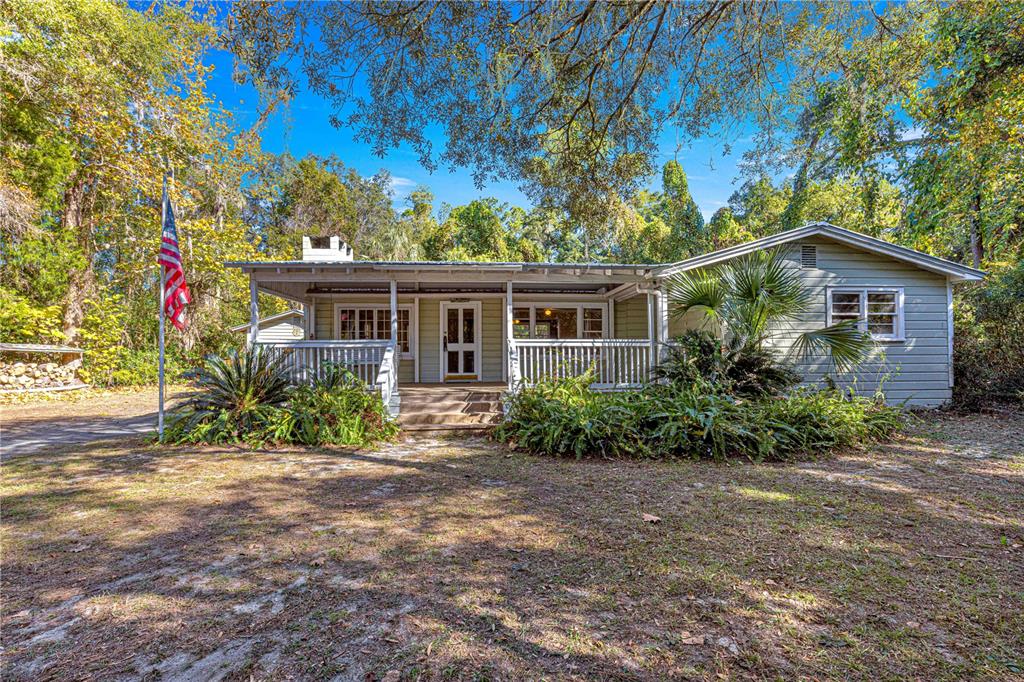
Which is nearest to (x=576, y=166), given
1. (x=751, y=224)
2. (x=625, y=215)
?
(x=625, y=215)

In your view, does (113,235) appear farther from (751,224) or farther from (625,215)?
(751,224)

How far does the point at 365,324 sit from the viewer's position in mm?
12000

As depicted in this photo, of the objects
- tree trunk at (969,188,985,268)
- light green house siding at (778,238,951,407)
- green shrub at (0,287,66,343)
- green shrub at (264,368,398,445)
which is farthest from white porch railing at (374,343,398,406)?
tree trunk at (969,188,985,268)

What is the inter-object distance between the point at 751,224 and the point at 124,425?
94.4ft

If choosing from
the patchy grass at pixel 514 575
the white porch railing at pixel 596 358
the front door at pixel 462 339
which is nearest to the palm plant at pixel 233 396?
the patchy grass at pixel 514 575

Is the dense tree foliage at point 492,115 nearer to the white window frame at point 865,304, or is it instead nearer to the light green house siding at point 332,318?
the white window frame at point 865,304

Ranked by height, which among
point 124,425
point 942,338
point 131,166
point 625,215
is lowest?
point 124,425

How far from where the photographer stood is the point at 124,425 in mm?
8375

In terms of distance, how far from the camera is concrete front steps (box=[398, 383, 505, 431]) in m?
8.00

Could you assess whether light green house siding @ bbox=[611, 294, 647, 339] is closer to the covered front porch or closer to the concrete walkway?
the covered front porch

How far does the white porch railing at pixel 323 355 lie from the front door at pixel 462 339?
337 centimetres

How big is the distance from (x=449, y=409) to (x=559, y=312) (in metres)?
5.14

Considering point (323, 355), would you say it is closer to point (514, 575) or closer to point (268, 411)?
point (268, 411)

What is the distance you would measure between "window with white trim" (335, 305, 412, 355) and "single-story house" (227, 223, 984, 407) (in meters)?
0.03
